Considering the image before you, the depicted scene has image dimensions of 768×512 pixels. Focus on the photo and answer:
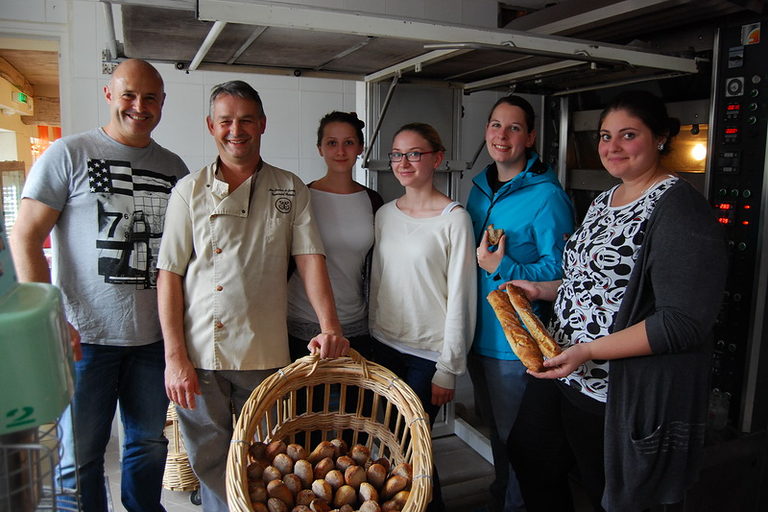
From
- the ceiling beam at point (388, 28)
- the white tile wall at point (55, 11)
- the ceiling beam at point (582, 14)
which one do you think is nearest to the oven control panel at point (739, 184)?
the ceiling beam at point (582, 14)

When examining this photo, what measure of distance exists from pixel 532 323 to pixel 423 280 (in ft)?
1.40

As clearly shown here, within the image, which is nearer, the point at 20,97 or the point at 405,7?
the point at 405,7

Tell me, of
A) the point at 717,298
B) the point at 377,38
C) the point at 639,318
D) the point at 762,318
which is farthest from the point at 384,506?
the point at 762,318

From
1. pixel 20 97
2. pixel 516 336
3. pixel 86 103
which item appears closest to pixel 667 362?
pixel 516 336

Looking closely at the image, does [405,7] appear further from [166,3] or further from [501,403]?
[501,403]

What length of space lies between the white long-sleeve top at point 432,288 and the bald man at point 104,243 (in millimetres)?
776

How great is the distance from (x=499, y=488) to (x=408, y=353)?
2.35 feet

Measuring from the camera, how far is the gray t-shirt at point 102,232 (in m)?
1.80

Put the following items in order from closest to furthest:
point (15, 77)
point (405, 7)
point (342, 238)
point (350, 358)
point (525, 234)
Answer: point (350, 358) → point (525, 234) → point (342, 238) → point (405, 7) → point (15, 77)

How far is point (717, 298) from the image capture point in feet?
4.90

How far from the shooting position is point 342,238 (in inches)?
83.4

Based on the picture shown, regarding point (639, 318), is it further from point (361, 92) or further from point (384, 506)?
point (361, 92)

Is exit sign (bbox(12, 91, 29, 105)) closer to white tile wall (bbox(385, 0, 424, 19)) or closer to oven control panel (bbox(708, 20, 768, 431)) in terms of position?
white tile wall (bbox(385, 0, 424, 19))

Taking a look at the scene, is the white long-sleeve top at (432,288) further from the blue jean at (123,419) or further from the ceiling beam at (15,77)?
the ceiling beam at (15,77)
